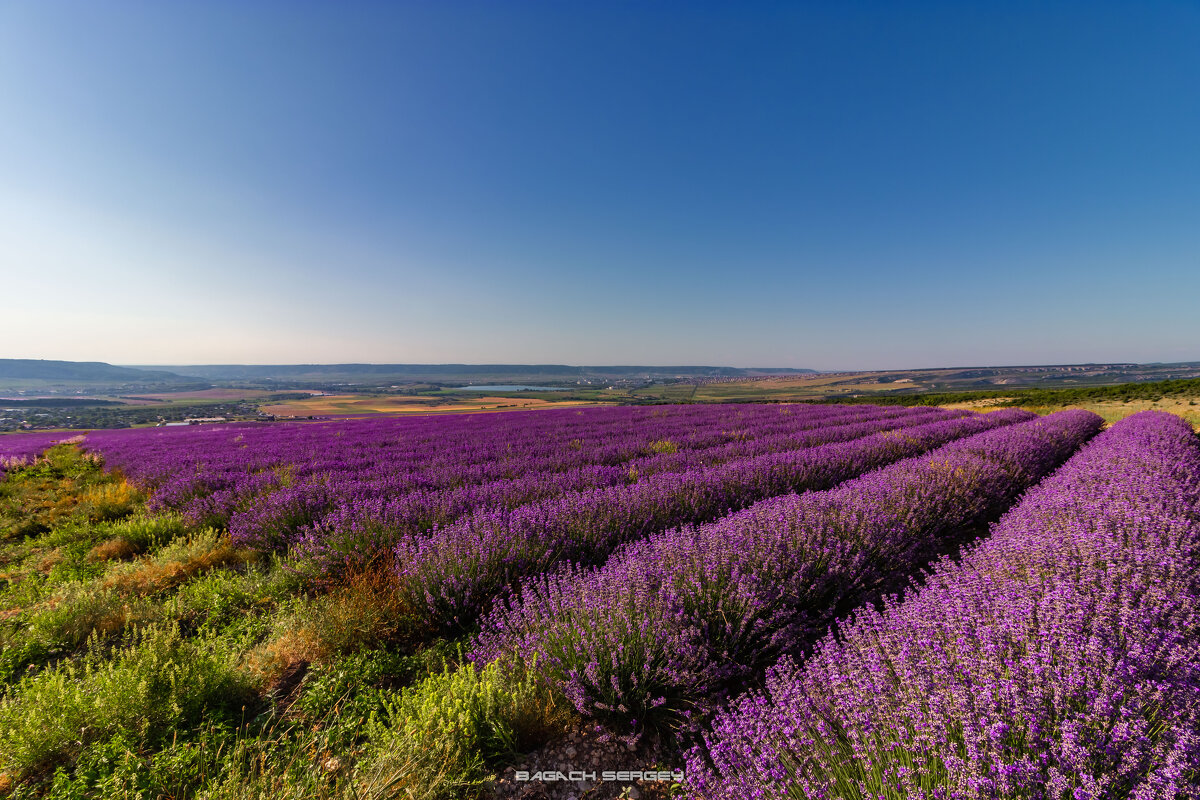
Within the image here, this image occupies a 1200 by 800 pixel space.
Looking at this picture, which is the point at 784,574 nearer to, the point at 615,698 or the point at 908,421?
the point at 615,698

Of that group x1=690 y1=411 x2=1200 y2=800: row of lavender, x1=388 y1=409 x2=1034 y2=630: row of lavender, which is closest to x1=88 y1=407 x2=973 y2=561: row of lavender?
x1=388 y1=409 x2=1034 y2=630: row of lavender

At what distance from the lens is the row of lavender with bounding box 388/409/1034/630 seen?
9.35 ft

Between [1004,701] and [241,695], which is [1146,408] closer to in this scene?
[1004,701]

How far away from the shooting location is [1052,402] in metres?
25.4

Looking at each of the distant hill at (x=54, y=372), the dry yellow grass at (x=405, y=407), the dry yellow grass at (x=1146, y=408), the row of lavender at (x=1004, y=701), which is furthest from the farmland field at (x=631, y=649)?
the distant hill at (x=54, y=372)

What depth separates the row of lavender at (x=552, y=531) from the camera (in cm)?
285

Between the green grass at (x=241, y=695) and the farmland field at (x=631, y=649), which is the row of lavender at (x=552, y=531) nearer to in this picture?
the farmland field at (x=631, y=649)

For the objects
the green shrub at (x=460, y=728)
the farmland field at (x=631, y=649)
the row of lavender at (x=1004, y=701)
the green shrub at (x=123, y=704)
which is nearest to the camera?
the row of lavender at (x=1004, y=701)

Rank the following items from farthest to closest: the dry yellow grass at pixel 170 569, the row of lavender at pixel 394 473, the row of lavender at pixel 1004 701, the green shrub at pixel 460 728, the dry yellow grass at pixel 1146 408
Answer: the dry yellow grass at pixel 1146 408, the row of lavender at pixel 394 473, the dry yellow grass at pixel 170 569, the green shrub at pixel 460 728, the row of lavender at pixel 1004 701

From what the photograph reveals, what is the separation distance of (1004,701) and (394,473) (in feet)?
23.6

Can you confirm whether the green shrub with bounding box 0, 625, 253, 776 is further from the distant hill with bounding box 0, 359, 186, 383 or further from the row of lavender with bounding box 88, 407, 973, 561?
the distant hill with bounding box 0, 359, 186, 383

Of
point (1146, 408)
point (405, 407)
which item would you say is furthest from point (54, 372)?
point (1146, 408)

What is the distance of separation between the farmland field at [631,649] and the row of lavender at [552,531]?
0.03 metres

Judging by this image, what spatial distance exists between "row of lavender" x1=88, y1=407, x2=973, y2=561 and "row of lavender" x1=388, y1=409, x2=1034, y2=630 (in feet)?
1.45
